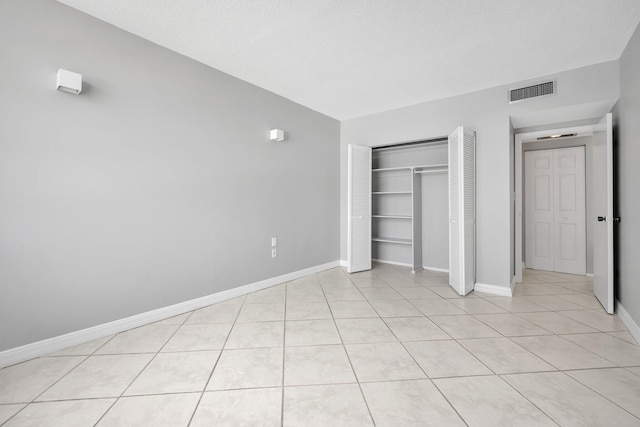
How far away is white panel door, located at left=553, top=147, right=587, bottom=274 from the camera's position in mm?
4328

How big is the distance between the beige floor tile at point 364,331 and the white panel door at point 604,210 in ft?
7.58

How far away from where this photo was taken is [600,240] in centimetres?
302

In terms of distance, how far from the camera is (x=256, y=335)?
7.61ft

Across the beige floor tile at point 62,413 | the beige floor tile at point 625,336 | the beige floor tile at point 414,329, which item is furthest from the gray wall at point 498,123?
the beige floor tile at point 62,413

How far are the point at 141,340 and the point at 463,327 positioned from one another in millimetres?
2698

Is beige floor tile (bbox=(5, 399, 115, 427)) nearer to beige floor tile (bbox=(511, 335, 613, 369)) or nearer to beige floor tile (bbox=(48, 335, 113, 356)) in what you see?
beige floor tile (bbox=(48, 335, 113, 356))

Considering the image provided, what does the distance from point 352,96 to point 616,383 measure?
12.1 feet

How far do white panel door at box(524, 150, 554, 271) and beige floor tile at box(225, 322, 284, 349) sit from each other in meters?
4.57

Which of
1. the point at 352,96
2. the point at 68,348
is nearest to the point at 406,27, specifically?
the point at 352,96

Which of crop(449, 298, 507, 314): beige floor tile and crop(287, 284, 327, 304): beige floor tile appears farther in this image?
crop(287, 284, 327, 304): beige floor tile

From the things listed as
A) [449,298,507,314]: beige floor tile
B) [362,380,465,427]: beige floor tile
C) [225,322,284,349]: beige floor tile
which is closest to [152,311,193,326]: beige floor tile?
[225,322,284,349]: beige floor tile

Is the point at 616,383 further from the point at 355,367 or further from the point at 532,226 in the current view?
the point at 532,226

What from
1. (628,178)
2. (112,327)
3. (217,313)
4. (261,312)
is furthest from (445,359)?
(112,327)

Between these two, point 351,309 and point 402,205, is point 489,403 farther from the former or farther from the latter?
point 402,205
